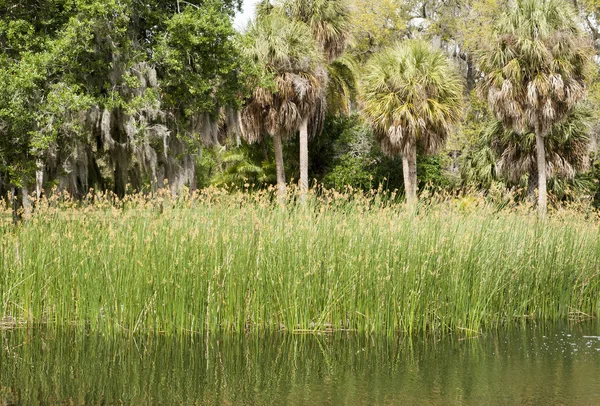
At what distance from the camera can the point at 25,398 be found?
4.73m

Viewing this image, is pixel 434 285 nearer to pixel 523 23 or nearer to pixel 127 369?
pixel 127 369

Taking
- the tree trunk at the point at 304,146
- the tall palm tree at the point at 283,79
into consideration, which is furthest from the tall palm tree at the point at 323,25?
the tall palm tree at the point at 283,79

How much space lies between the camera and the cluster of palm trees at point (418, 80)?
18766 mm

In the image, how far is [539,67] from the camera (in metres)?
19.1

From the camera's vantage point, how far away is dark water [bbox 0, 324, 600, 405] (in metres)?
4.84

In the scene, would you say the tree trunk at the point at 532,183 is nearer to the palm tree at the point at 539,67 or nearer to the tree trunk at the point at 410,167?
the palm tree at the point at 539,67

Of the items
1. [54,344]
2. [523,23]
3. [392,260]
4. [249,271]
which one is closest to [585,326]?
[392,260]

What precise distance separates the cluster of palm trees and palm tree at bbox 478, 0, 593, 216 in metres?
0.03

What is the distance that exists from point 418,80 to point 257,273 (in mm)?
14596

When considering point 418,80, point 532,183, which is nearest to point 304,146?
point 418,80

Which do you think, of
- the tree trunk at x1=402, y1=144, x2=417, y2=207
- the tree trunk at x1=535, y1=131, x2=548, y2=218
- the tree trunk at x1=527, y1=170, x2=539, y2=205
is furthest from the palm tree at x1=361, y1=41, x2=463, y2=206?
the tree trunk at x1=527, y1=170, x2=539, y2=205

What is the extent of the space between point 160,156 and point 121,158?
87cm

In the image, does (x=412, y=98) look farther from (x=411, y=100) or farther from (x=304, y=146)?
(x=304, y=146)

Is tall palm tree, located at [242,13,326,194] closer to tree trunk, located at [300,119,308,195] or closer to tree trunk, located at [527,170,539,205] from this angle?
tree trunk, located at [300,119,308,195]
